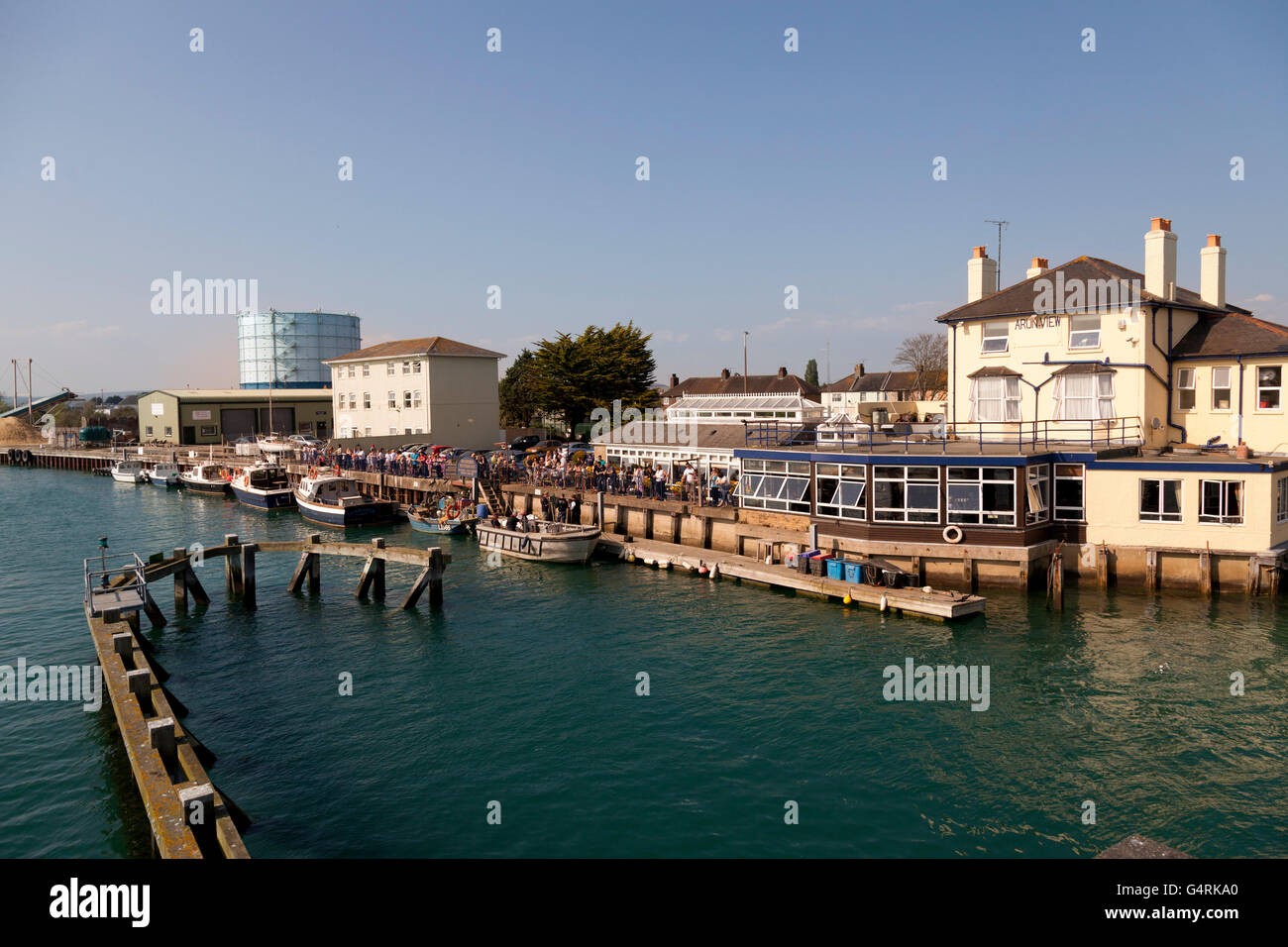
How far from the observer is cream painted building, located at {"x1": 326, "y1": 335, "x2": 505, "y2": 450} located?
68.3 meters

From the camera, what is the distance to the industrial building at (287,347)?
110 metres

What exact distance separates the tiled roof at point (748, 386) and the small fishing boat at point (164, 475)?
5175 centimetres

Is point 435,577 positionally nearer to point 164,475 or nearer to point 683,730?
point 683,730

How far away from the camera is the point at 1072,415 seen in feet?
113

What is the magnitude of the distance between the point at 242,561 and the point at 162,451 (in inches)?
2696

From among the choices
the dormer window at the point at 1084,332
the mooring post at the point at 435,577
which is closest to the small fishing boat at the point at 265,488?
the mooring post at the point at 435,577

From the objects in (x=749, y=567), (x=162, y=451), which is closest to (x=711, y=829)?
(x=749, y=567)

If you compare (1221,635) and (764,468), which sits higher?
(764,468)

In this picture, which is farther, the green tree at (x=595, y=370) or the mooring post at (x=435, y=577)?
the green tree at (x=595, y=370)

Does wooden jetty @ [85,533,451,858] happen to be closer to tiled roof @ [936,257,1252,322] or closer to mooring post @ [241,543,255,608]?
mooring post @ [241,543,255,608]

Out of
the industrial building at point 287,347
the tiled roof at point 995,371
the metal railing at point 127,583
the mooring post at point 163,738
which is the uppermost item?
the industrial building at point 287,347

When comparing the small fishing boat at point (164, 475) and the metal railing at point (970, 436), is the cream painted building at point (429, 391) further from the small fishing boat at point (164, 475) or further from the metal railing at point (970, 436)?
the metal railing at point (970, 436)

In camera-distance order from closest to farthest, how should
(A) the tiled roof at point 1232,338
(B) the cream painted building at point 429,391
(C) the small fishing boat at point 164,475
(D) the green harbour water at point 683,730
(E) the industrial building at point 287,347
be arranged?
(D) the green harbour water at point 683,730
(A) the tiled roof at point 1232,338
(B) the cream painted building at point 429,391
(C) the small fishing boat at point 164,475
(E) the industrial building at point 287,347
